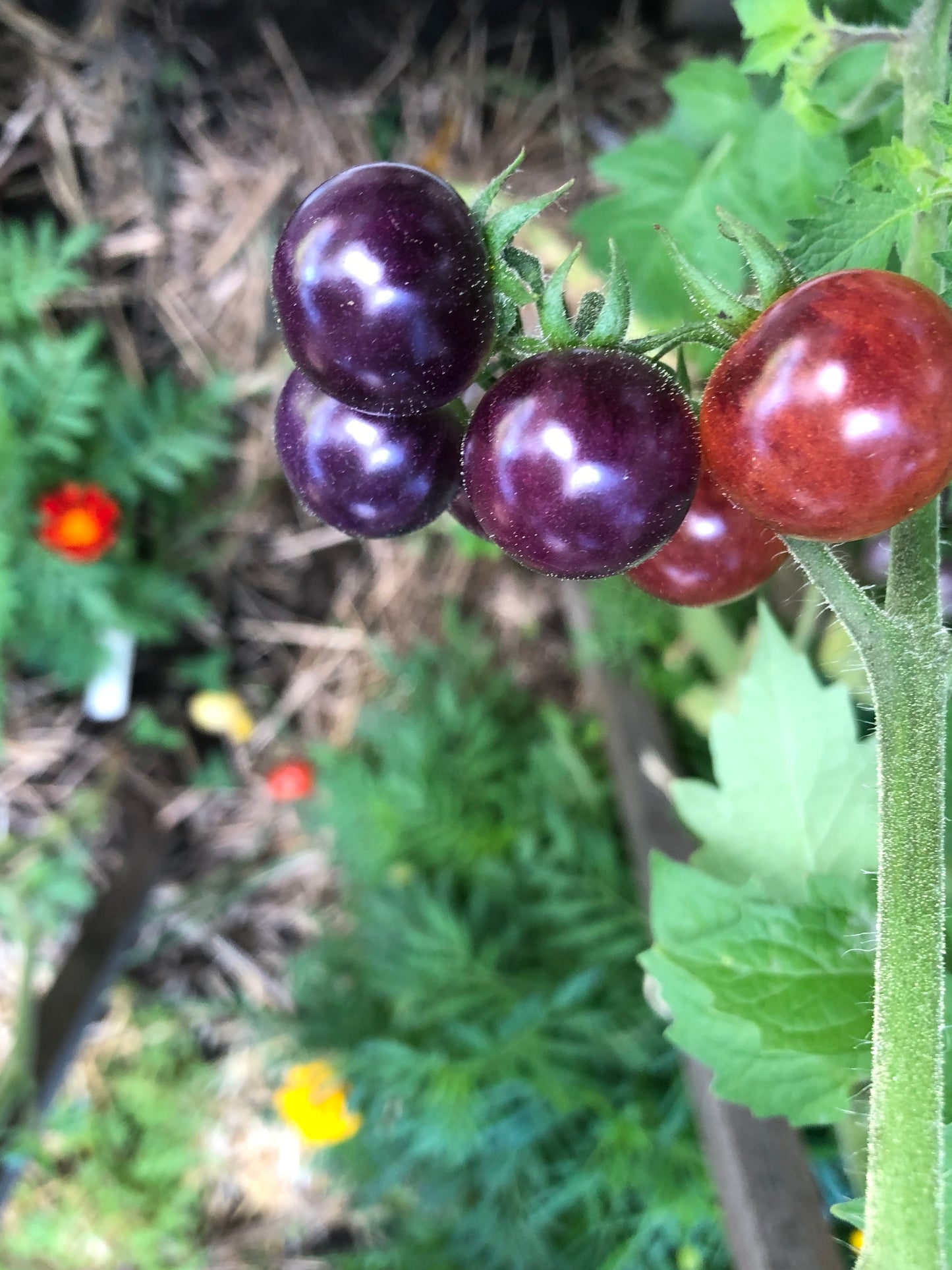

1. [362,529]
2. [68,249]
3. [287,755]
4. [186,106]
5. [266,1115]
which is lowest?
[266,1115]

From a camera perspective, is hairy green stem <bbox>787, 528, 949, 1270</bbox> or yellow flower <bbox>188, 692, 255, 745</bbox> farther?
yellow flower <bbox>188, 692, 255, 745</bbox>

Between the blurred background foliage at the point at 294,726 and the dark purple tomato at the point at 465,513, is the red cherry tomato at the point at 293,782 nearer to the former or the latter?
the blurred background foliage at the point at 294,726

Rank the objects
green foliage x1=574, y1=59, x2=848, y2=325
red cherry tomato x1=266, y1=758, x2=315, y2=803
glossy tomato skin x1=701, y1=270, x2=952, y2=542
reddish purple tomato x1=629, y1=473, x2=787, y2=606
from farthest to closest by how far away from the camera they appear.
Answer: red cherry tomato x1=266, y1=758, x2=315, y2=803
green foliage x1=574, y1=59, x2=848, y2=325
reddish purple tomato x1=629, y1=473, x2=787, y2=606
glossy tomato skin x1=701, y1=270, x2=952, y2=542

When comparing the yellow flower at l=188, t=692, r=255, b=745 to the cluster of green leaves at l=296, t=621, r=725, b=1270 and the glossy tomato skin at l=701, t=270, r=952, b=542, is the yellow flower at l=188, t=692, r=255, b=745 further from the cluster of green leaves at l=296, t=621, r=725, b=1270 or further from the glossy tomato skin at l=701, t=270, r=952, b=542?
the glossy tomato skin at l=701, t=270, r=952, b=542

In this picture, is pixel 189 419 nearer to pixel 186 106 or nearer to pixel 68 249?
pixel 68 249

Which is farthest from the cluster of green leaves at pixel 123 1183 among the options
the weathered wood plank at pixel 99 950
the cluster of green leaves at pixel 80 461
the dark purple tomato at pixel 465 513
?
the dark purple tomato at pixel 465 513

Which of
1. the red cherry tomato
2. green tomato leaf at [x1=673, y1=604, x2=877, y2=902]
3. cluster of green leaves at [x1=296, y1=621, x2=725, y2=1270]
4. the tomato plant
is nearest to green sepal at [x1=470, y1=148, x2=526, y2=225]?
the tomato plant

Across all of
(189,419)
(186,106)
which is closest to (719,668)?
(189,419)
